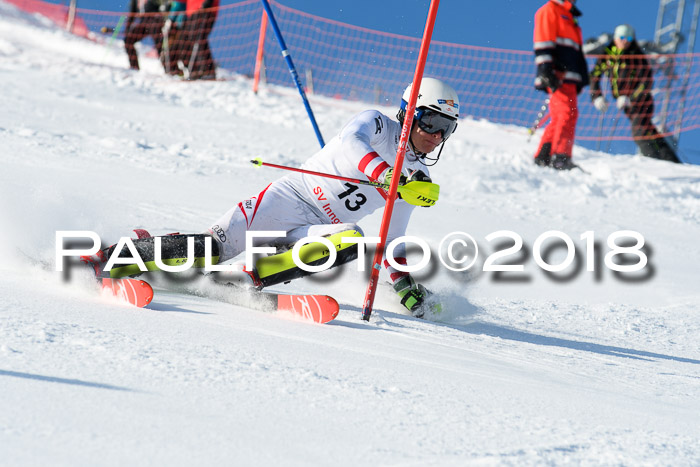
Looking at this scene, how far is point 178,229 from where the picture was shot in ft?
17.3

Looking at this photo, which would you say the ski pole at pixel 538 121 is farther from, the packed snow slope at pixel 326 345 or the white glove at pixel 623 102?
the packed snow slope at pixel 326 345

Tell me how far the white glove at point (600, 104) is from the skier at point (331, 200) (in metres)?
7.94

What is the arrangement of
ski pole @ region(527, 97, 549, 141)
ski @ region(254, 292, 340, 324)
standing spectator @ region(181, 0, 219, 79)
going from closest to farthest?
ski @ region(254, 292, 340, 324)
ski pole @ region(527, 97, 549, 141)
standing spectator @ region(181, 0, 219, 79)

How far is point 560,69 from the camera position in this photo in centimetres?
946

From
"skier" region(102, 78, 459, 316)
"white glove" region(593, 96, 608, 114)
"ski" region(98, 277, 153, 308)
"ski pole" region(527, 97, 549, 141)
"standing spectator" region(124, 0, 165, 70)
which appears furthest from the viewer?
"standing spectator" region(124, 0, 165, 70)

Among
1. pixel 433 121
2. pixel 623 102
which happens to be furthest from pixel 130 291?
pixel 623 102

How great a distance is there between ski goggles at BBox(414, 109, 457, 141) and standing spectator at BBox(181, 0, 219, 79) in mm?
9574

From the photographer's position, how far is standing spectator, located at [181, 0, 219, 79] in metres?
12.9

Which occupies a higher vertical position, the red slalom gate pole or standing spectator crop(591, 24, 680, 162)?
standing spectator crop(591, 24, 680, 162)

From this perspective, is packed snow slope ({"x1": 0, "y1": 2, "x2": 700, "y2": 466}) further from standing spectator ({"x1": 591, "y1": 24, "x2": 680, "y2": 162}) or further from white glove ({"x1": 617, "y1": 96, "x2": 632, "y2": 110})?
white glove ({"x1": 617, "y1": 96, "x2": 632, "y2": 110})

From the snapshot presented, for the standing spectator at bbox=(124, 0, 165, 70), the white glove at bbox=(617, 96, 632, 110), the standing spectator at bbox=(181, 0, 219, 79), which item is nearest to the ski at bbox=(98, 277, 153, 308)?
the white glove at bbox=(617, 96, 632, 110)

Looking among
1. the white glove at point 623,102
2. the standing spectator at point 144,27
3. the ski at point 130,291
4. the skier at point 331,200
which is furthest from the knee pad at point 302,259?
the standing spectator at point 144,27

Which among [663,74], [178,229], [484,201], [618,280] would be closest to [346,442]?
[178,229]

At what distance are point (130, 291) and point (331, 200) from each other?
4.08ft
